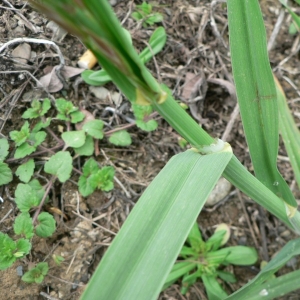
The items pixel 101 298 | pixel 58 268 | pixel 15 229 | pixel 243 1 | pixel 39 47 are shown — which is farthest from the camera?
pixel 39 47

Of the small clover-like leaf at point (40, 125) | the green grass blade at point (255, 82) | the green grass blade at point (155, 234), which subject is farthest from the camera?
the small clover-like leaf at point (40, 125)

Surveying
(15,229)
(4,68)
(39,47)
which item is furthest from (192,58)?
(15,229)

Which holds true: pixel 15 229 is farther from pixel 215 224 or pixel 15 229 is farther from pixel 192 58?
pixel 192 58

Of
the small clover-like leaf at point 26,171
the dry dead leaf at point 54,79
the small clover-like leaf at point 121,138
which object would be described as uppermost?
the dry dead leaf at point 54,79

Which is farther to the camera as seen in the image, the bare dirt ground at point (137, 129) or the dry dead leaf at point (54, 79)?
the dry dead leaf at point (54, 79)

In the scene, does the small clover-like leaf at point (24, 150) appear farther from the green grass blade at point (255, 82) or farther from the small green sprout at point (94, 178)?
the green grass blade at point (255, 82)

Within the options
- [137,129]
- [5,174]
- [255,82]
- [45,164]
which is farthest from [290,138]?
[5,174]

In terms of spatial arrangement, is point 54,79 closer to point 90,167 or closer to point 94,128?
point 94,128

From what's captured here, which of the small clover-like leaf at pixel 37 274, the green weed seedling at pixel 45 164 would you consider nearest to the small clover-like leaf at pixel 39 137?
the green weed seedling at pixel 45 164

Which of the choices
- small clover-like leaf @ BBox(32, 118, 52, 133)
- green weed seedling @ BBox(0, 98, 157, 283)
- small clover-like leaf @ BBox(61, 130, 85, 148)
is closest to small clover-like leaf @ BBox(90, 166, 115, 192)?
green weed seedling @ BBox(0, 98, 157, 283)
